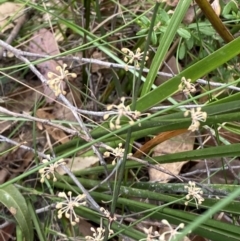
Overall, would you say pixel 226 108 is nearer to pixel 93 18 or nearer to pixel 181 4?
pixel 181 4

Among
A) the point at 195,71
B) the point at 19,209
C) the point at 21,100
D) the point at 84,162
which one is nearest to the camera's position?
the point at 195,71

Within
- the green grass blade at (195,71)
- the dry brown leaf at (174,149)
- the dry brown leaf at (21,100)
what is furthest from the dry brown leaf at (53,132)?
the green grass blade at (195,71)

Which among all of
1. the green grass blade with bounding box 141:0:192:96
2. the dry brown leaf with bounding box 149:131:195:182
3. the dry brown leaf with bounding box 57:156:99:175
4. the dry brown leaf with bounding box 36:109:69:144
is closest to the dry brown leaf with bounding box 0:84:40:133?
the dry brown leaf with bounding box 36:109:69:144

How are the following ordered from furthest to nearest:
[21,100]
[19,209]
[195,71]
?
[21,100]
[19,209]
[195,71]

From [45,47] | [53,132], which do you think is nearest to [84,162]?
[53,132]

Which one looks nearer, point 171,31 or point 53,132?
point 171,31

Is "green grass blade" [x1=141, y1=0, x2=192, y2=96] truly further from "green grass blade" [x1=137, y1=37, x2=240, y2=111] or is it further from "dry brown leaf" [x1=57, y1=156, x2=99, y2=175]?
"dry brown leaf" [x1=57, y1=156, x2=99, y2=175]

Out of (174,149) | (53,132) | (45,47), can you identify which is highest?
(45,47)

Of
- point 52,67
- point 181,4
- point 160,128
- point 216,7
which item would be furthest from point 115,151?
point 52,67

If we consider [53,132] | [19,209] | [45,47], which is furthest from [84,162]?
[45,47]

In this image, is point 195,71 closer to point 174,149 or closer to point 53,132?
point 174,149

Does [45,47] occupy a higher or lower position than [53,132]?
higher
